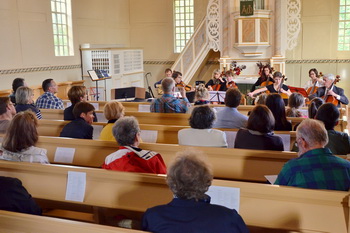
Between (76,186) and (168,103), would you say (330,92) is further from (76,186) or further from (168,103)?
(76,186)

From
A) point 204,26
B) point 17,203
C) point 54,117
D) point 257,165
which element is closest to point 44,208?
point 17,203

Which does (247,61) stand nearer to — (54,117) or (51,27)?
(51,27)

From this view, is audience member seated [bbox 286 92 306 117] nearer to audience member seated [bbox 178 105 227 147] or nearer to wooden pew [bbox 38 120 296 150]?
wooden pew [bbox 38 120 296 150]

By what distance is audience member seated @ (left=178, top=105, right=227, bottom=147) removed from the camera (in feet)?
11.7

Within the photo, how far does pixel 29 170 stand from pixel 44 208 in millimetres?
334

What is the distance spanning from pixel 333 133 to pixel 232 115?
1.35 m

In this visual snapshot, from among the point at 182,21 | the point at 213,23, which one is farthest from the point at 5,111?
the point at 182,21

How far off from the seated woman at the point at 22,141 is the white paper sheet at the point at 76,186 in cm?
39

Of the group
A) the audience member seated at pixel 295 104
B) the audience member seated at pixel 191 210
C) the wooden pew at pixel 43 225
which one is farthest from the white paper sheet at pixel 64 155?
the audience member seated at pixel 295 104

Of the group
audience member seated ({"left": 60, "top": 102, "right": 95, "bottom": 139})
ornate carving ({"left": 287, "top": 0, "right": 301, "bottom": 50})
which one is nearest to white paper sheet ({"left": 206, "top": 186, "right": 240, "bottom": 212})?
audience member seated ({"left": 60, "top": 102, "right": 95, "bottom": 139})

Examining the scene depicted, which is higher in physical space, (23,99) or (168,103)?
(23,99)

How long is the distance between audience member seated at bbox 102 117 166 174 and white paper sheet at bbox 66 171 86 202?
0.68ft

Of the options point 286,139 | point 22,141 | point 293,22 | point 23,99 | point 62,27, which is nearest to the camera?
point 22,141

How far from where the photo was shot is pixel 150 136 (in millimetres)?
4434
